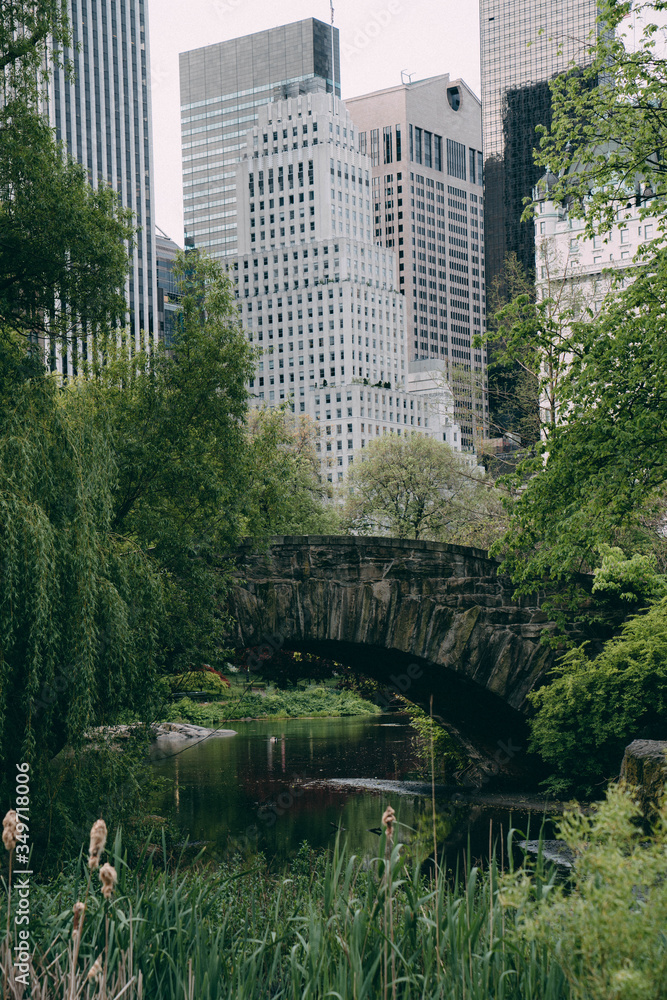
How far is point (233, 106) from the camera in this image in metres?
186

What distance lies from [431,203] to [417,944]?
18233cm

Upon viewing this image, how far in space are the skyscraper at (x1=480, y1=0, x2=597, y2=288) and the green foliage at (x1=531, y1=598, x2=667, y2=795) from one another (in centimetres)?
13800

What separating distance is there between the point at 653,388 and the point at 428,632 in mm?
6811

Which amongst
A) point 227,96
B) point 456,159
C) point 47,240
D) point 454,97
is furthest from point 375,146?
point 47,240

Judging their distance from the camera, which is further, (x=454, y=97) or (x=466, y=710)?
(x=454, y=97)

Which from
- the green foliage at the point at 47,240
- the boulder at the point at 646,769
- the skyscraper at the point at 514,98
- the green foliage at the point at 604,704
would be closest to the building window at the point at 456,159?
the skyscraper at the point at 514,98

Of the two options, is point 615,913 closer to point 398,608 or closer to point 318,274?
point 398,608

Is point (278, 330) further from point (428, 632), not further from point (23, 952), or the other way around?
point (23, 952)

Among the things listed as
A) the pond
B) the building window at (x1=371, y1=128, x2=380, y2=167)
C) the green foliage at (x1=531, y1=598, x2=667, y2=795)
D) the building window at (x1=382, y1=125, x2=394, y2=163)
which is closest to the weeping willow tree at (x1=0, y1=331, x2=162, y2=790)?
the pond

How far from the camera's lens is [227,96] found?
187 meters

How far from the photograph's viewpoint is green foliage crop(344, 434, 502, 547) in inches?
2152

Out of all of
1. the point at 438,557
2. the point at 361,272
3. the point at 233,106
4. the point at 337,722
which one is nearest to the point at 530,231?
the point at 361,272

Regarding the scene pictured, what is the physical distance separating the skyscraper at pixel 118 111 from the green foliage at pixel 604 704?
10149 centimetres

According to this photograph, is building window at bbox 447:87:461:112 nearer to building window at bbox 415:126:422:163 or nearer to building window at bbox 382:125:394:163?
building window at bbox 415:126:422:163
